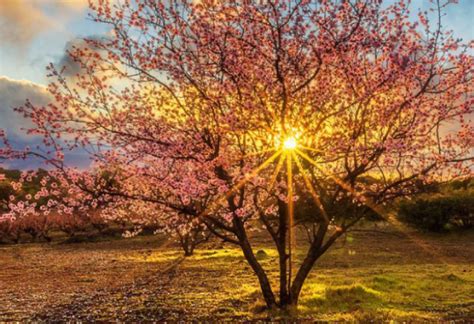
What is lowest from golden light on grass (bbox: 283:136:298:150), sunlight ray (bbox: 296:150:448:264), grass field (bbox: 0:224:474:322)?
grass field (bbox: 0:224:474:322)

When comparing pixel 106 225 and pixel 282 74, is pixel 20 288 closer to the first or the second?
pixel 282 74

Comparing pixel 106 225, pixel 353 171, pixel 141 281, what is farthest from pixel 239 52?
pixel 106 225

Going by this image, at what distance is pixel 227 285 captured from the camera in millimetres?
18516

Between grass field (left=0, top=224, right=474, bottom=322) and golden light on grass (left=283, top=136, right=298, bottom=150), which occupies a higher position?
golden light on grass (left=283, top=136, right=298, bottom=150)

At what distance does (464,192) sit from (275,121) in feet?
98.2

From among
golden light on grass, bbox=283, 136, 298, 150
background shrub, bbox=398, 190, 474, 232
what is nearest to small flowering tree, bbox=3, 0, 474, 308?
golden light on grass, bbox=283, 136, 298, 150

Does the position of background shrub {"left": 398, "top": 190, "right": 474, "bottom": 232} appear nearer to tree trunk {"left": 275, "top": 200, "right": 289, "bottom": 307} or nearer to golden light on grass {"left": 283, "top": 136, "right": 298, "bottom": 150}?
tree trunk {"left": 275, "top": 200, "right": 289, "bottom": 307}

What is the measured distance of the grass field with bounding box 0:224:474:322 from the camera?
1402 cm

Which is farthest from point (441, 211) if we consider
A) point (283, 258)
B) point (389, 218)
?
point (283, 258)

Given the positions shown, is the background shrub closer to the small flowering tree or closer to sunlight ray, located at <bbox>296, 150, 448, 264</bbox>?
sunlight ray, located at <bbox>296, 150, 448, 264</bbox>

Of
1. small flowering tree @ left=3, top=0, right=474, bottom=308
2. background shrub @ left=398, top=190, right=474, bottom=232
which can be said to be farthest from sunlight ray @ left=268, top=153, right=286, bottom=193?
background shrub @ left=398, top=190, right=474, bottom=232

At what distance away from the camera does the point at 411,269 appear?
71.9 ft

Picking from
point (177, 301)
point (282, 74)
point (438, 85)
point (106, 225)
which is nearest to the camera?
point (282, 74)

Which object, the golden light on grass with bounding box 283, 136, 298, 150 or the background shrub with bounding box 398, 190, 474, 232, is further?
the background shrub with bounding box 398, 190, 474, 232
